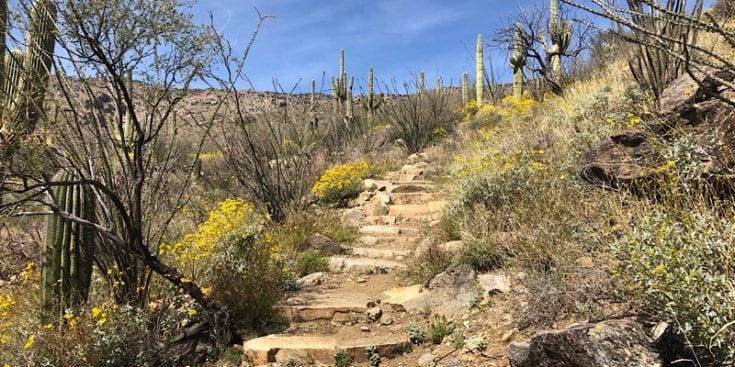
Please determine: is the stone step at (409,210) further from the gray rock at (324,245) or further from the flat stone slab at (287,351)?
the flat stone slab at (287,351)

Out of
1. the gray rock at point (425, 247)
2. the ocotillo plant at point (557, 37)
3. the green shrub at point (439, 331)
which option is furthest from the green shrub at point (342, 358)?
the ocotillo plant at point (557, 37)

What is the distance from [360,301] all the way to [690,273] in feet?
9.85

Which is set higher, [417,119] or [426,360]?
[417,119]

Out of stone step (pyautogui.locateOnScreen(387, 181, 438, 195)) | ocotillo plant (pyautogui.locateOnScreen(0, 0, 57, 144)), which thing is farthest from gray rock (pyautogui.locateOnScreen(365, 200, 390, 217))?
ocotillo plant (pyautogui.locateOnScreen(0, 0, 57, 144))

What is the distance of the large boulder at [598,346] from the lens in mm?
2316

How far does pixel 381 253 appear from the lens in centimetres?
625

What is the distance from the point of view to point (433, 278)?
4.51 m

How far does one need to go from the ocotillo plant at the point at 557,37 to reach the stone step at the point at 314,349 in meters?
11.1

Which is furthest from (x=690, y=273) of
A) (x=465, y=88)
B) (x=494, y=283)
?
(x=465, y=88)

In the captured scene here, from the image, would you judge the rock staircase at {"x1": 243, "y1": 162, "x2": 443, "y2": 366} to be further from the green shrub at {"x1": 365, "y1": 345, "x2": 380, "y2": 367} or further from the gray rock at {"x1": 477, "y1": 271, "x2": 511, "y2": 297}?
the gray rock at {"x1": 477, "y1": 271, "x2": 511, "y2": 297}

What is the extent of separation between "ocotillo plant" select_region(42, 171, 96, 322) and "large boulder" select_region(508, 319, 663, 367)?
3430 mm

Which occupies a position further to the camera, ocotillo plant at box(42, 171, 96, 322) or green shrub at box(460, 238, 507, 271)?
green shrub at box(460, 238, 507, 271)

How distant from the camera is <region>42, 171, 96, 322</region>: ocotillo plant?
382cm

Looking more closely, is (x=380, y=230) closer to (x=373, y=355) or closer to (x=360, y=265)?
(x=360, y=265)
